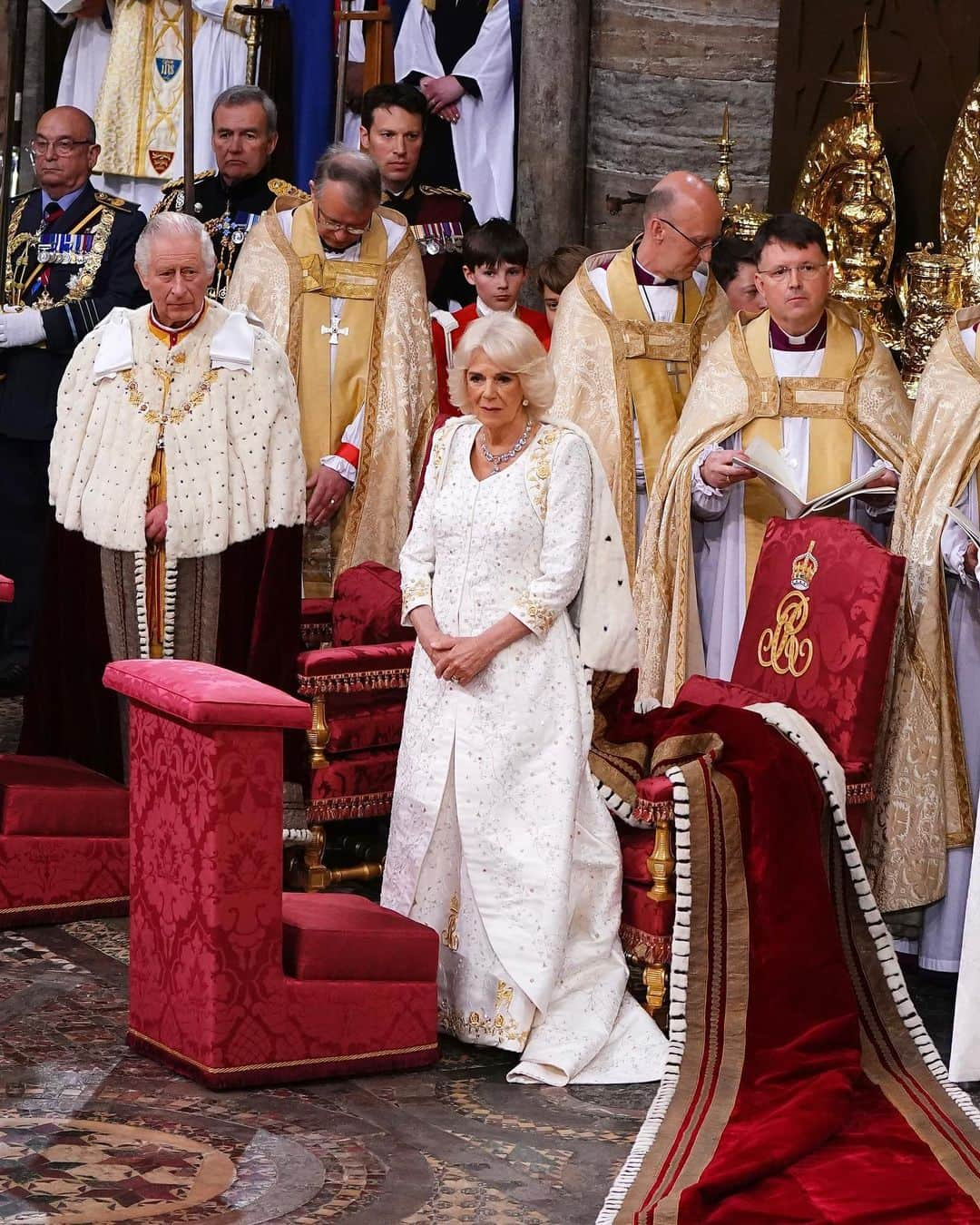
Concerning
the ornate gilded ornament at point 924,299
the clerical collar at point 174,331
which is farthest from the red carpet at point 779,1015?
the ornate gilded ornament at point 924,299

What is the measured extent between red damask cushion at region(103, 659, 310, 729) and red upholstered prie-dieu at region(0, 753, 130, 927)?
1110 mm

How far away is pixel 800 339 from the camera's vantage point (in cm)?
664

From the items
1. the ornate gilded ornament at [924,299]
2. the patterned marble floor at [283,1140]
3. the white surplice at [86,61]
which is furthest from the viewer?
the white surplice at [86,61]

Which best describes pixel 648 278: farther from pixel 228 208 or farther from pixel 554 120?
pixel 554 120

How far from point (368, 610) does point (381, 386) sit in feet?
3.87

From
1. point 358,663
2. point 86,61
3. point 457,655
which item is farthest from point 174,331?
point 86,61

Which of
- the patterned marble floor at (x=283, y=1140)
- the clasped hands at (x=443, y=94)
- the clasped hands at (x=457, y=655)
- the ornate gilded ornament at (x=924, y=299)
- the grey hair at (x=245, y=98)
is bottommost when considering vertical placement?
the patterned marble floor at (x=283, y=1140)

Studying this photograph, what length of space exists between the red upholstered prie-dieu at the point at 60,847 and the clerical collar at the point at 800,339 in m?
2.34

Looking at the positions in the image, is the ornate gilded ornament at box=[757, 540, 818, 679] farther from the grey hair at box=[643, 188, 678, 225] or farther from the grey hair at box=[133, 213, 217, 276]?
the grey hair at box=[133, 213, 217, 276]

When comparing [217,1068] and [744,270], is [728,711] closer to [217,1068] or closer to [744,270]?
[217,1068]

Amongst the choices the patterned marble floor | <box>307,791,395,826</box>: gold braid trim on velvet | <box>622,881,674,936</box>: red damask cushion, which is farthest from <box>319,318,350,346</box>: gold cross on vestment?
the patterned marble floor

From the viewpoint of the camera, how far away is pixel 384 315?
7645mm

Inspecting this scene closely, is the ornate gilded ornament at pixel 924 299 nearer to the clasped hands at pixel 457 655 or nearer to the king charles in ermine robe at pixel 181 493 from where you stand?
the king charles in ermine robe at pixel 181 493

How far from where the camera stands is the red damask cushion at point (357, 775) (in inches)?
256
